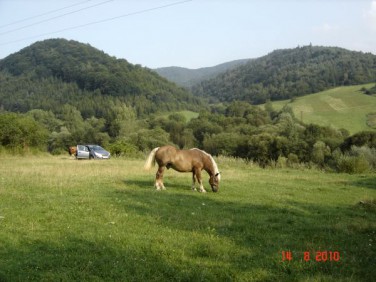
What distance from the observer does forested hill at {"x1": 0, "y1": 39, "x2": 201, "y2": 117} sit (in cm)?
15775

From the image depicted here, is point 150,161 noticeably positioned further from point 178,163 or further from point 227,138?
point 227,138

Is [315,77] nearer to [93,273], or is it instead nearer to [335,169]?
[335,169]

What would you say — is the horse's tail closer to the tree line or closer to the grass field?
the grass field

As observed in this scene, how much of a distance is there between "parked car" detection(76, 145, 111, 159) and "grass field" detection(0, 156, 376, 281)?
21.0m

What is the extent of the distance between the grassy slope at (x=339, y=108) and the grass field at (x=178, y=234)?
81.7m

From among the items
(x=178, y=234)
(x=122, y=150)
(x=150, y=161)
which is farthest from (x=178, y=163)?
(x=122, y=150)

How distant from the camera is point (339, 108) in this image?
376 ft

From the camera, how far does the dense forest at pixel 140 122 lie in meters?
42.1

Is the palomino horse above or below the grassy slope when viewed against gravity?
below

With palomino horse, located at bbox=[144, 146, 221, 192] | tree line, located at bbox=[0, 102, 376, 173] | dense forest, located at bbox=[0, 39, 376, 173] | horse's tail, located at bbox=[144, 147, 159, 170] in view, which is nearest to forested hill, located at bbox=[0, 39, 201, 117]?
dense forest, located at bbox=[0, 39, 376, 173]

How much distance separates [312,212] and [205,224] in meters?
4.61

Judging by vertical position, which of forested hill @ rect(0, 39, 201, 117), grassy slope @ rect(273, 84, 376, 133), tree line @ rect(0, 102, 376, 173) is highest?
forested hill @ rect(0, 39, 201, 117)

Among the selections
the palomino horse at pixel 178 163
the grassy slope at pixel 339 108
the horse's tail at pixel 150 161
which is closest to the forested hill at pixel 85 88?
the grassy slope at pixel 339 108

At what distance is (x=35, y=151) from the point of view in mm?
41031
